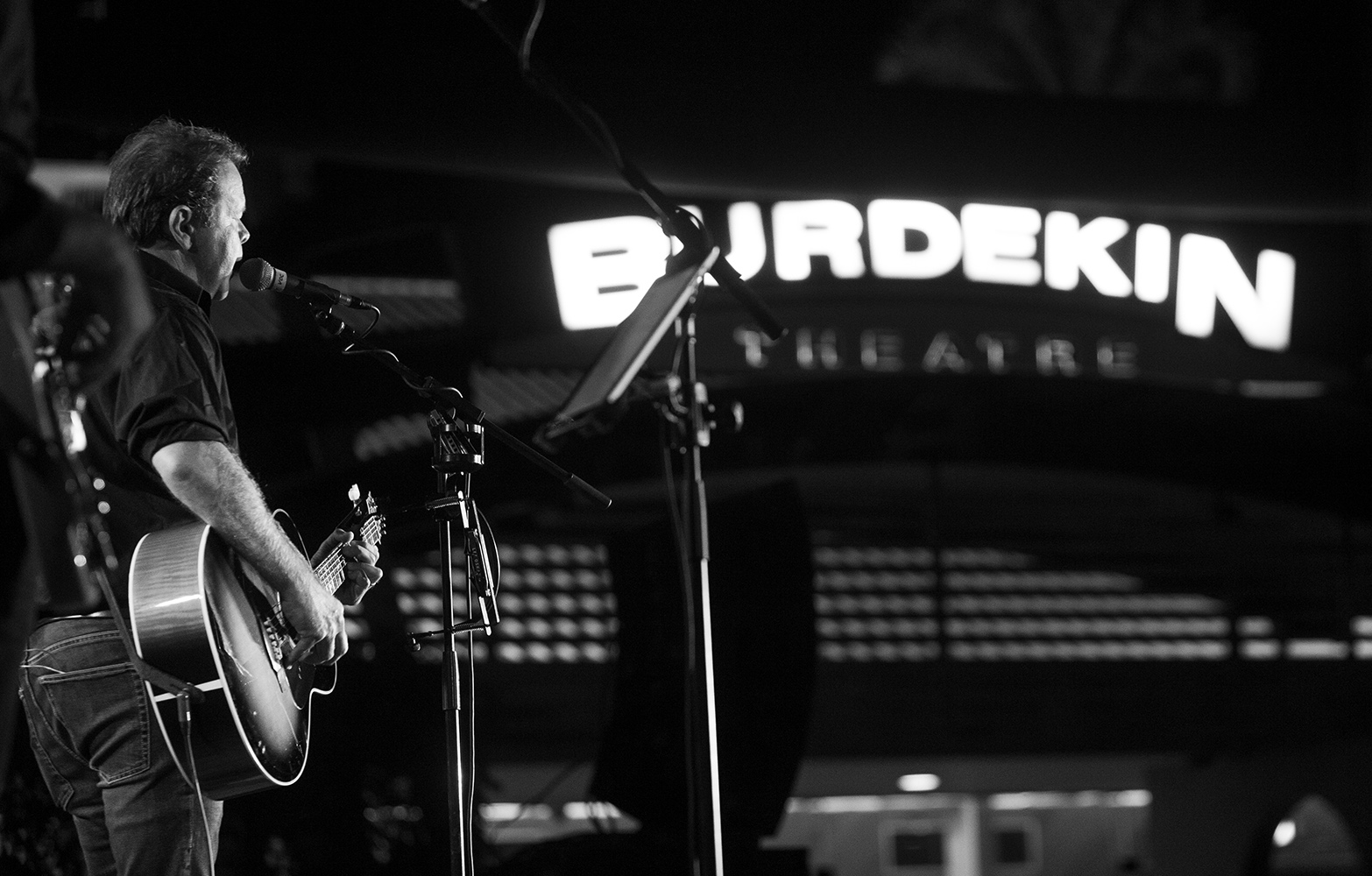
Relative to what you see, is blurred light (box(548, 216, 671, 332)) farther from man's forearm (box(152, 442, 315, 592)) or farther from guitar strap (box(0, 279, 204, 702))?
guitar strap (box(0, 279, 204, 702))

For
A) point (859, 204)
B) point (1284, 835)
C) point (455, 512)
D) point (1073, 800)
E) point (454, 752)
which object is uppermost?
point (859, 204)

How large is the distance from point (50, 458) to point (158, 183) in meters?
0.74

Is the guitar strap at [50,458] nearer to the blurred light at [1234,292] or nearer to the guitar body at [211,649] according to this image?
the guitar body at [211,649]

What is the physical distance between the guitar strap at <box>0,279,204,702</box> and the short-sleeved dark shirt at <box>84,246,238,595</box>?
23 cm

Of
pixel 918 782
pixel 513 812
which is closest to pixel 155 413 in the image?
pixel 513 812

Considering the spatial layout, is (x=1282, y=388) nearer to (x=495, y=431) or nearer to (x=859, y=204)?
Result: (x=859, y=204)

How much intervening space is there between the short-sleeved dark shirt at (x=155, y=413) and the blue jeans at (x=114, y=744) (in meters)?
0.13

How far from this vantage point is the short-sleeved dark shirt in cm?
210

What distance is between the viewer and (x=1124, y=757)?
8445mm

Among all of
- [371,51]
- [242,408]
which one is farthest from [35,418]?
[371,51]

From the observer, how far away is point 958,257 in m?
5.88

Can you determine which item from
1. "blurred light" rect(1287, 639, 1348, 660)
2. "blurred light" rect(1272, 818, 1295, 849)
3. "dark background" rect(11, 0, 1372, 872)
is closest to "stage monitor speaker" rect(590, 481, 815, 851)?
"dark background" rect(11, 0, 1372, 872)

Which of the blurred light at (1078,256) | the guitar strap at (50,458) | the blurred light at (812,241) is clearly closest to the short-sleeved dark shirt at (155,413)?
the guitar strap at (50,458)

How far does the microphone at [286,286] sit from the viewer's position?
8.01 ft
